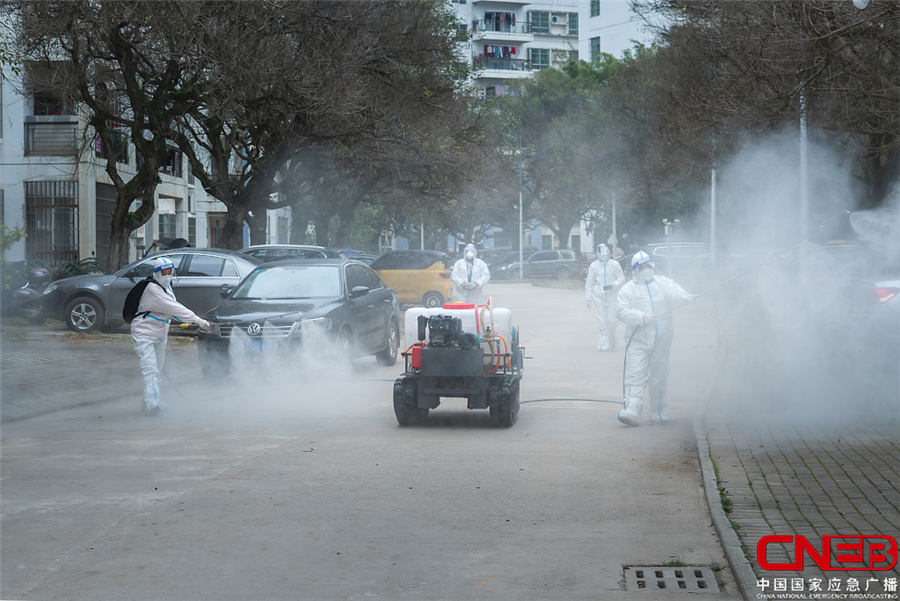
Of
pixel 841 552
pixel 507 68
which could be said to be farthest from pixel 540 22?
pixel 841 552

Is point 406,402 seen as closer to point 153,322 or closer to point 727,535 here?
point 153,322

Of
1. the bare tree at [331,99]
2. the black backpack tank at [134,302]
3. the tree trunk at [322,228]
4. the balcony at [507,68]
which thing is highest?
the balcony at [507,68]

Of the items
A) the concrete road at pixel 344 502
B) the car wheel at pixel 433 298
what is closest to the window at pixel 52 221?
the car wheel at pixel 433 298

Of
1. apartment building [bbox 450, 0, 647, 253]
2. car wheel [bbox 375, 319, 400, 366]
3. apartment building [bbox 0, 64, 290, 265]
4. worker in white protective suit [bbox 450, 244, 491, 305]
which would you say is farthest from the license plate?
apartment building [bbox 450, 0, 647, 253]

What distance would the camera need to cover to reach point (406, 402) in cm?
981

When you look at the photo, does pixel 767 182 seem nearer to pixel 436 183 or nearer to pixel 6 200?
pixel 436 183

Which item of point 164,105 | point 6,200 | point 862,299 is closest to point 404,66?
point 164,105

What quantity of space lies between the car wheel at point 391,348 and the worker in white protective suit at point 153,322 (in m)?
4.89

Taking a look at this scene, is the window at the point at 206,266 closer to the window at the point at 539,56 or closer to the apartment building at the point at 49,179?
the apartment building at the point at 49,179

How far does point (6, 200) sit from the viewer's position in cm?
2964

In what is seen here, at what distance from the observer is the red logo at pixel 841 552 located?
5.02m

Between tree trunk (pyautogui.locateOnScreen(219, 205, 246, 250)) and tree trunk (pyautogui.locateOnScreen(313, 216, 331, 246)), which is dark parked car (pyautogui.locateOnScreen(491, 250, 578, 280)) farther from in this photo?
tree trunk (pyautogui.locateOnScreen(219, 205, 246, 250))

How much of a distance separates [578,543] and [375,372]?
30.0 feet

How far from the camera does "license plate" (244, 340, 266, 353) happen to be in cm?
1285
